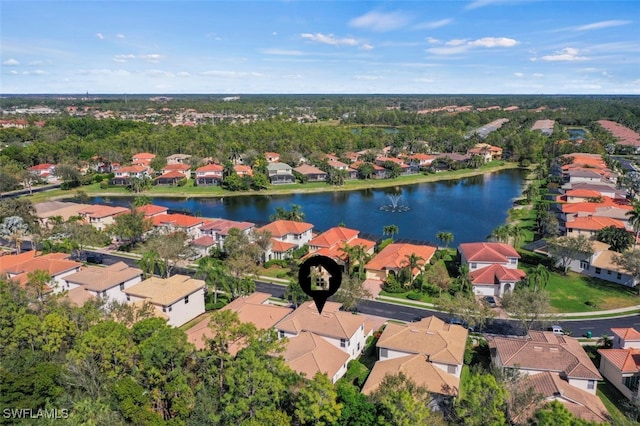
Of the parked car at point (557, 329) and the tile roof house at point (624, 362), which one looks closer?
the tile roof house at point (624, 362)

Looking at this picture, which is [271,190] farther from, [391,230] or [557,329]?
[557,329]

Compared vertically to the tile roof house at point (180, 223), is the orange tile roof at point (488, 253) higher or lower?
higher

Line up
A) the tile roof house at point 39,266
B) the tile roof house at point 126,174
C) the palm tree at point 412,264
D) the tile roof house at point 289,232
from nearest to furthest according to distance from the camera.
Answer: the tile roof house at point 39,266 < the palm tree at point 412,264 < the tile roof house at point 289,232 < the tile roof house at point 126,174

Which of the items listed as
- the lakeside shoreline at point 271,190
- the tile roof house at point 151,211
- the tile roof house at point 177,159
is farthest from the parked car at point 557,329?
the tile roof house at point 177,159

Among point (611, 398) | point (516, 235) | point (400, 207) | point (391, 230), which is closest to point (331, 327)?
point (611, 398)

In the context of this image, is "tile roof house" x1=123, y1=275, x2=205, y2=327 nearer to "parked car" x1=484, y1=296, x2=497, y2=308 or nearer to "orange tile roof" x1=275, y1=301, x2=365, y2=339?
"orange tile roof" x1=275, y1=301, x2=365, y2=339

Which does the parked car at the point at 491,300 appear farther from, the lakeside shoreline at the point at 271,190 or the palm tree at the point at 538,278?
the lakeside shoreline at the point at 271,190
